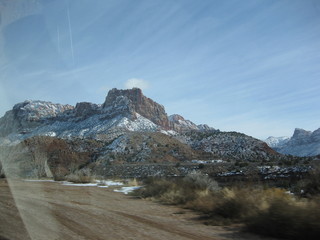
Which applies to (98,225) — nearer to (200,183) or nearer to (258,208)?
(258,208)

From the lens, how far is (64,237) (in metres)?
8.22

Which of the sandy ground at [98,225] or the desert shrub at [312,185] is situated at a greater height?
the desert shrub at [312,185]

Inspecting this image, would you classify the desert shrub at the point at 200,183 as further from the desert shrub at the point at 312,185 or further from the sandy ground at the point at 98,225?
the desert shrub at the point at 312,185

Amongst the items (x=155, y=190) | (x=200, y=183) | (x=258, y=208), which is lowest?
(x=155, y=190)

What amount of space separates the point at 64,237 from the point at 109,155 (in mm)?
75129

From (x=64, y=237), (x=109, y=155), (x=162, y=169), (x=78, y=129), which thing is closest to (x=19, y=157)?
(x=162, y=169)

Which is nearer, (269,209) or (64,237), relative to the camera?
(64,237)

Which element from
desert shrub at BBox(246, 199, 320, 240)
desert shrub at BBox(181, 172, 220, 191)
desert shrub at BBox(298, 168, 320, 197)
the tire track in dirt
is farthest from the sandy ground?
desert shrub at BBox(298, 168, 320, 197)

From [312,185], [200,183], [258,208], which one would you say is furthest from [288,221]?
[200,183]

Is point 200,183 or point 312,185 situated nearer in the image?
point 312,185

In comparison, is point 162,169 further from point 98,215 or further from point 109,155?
point 98,215

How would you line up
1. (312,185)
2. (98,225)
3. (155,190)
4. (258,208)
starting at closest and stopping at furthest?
1. (98,225)
2. (258,208)
3. (312,185)
4. (155,190)

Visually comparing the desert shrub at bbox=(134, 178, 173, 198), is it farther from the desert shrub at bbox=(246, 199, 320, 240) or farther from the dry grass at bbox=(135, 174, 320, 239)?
the desert shrub at bbox=(246, 199, 320, 240)

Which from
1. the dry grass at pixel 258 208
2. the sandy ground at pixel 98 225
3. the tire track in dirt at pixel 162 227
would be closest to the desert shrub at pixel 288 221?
the dry grass at pixel 258 208
